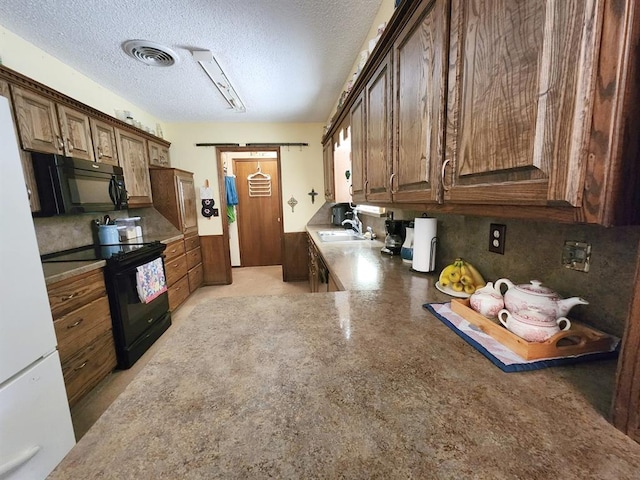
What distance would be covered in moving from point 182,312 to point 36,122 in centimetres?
224

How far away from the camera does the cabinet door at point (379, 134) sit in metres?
1.30

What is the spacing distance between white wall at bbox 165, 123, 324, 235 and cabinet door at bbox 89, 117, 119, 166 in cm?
130

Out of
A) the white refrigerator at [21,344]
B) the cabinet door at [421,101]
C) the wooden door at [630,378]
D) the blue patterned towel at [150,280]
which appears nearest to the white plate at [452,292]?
the cabinet door at [421,101]

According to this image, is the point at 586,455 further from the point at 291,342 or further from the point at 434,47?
the point at 434,47

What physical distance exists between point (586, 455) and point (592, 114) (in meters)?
0.56

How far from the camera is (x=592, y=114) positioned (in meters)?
0.43

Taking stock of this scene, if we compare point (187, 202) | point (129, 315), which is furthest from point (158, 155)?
point (129, 315)

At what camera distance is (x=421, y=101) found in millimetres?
955

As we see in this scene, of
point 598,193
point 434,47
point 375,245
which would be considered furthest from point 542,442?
point 375,245

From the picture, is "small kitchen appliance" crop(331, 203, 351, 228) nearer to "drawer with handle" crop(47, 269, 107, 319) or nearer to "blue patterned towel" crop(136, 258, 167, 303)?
"blue patterned towel" crop(136, 258, 167, 303)

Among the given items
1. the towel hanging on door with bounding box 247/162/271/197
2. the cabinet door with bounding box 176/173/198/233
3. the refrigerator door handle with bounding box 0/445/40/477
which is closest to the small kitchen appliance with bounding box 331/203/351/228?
the towel hanging on door with bounding box 247/162/271/197

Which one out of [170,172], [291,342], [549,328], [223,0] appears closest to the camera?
[549,328]

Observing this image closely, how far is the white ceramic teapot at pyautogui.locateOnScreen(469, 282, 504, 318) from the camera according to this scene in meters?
0.80

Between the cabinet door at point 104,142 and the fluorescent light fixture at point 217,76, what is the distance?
115cm
